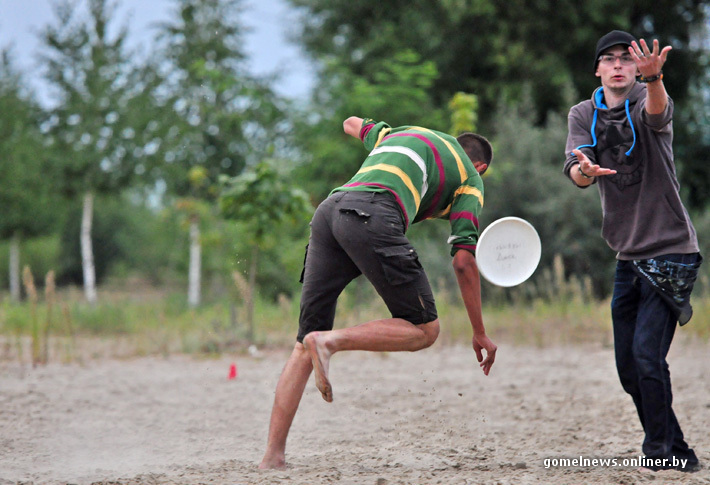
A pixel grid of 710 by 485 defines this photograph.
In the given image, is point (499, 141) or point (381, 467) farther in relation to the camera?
point (499, 141)

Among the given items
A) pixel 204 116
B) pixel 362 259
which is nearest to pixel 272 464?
pixel 362 259

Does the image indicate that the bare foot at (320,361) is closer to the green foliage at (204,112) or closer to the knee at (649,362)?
the knee at (649,362)

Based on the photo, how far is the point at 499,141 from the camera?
14.2 meters

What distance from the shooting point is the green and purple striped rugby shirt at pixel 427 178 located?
346 cm

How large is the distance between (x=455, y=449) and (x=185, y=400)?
105 inches

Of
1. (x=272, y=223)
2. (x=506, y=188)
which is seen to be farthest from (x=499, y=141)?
(x=272, y=223)

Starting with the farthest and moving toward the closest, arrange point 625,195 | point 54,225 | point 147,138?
point 54,225, point 147,138, point 625,195

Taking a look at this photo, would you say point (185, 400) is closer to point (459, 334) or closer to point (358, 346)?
point (358, 346)

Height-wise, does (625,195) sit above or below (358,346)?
above

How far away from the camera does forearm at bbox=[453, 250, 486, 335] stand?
348 centimetres

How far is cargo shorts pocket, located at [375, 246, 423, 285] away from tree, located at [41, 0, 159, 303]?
16056 millimetres

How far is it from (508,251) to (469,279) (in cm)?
50

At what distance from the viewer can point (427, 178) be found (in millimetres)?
3543

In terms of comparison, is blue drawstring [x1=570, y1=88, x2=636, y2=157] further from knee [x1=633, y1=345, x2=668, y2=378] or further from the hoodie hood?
knee [x1=633, y1=345, x2=668, y2=378]
